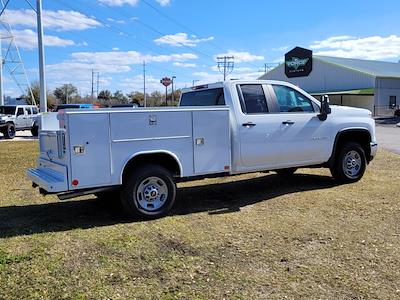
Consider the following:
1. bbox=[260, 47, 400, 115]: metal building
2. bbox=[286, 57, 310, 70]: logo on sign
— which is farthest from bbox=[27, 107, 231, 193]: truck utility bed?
bbox=[286, 57, 310, 70]: logo on sign

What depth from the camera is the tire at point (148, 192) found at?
6357mm

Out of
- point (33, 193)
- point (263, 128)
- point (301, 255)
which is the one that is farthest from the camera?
point (33, 193)

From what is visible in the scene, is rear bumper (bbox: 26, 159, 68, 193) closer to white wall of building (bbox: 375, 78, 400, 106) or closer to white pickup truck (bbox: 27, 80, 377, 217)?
white pickup truck (bbox: 27, 80, 377, 217)

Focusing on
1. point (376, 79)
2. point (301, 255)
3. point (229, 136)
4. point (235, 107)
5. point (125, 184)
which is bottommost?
point (301, 255)

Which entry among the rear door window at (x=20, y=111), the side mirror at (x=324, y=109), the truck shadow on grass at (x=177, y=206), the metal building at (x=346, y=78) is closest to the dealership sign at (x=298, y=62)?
the metal building at (x=346, y=78)

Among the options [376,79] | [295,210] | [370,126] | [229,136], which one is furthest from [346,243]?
[376,79]

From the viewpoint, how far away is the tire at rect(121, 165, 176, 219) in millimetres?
6357

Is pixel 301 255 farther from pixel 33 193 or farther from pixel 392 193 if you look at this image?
pixel 33 193

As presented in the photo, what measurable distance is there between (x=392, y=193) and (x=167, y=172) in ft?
13.6

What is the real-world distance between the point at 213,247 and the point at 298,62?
219 ft

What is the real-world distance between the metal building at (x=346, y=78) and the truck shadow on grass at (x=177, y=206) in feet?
167

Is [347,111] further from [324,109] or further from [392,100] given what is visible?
[392,100]

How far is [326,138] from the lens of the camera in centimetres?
843

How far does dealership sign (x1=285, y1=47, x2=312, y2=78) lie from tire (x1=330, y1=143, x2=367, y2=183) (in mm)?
60580
